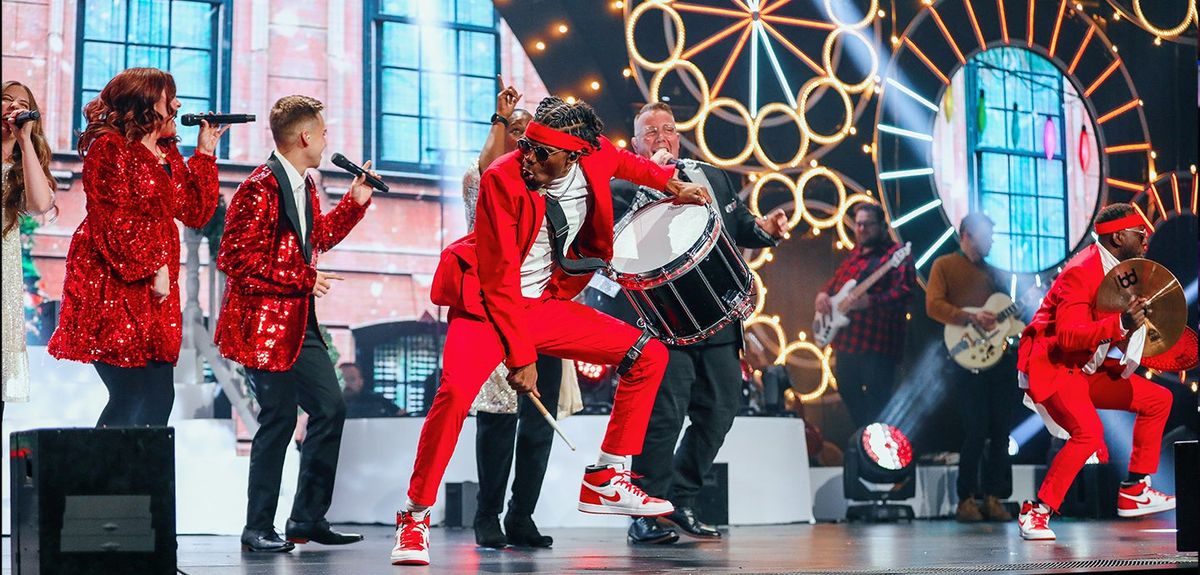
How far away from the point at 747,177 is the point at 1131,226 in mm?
2356

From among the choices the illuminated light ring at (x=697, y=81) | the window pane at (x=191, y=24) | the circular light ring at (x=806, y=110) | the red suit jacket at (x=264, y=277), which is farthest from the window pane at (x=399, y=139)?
the circular light ring at (x=806, y=110)

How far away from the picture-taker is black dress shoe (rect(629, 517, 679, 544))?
4.72 metres

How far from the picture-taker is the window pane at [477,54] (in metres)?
6.52

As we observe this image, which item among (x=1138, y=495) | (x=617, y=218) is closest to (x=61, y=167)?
(x=617, y=218)

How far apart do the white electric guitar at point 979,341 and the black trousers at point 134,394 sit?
14.9 ft

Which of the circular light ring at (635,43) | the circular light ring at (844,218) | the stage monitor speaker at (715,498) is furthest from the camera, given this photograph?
the circular light ring at (844,218)

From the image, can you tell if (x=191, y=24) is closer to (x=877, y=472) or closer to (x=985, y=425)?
(x=877, y=472)

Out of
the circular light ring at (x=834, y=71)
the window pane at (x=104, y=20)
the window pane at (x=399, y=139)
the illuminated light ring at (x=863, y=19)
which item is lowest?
the window pane at (x=399, y=139)

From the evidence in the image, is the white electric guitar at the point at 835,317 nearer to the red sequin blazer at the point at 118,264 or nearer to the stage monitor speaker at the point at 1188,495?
the stage monitor speaker at the point at 1188,495

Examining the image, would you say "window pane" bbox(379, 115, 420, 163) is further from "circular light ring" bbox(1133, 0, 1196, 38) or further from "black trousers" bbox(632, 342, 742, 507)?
"circular light ring" bbox(1133, 0, 1196, 38)

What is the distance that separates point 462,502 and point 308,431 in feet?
5.05

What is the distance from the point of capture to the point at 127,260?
4.25m

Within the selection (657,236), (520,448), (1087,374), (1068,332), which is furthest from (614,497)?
(1087,374)

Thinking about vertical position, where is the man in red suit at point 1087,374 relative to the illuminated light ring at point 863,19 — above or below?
below
